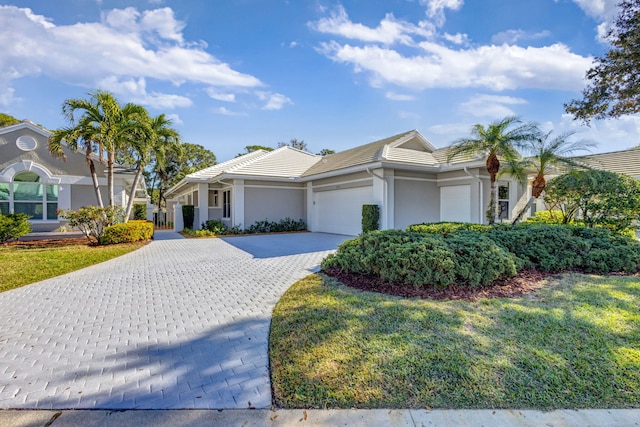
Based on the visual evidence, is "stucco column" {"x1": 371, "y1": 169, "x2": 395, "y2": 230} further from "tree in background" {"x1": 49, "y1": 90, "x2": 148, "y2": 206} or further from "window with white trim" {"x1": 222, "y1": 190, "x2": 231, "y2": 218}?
"tree in background" {"x1": 49, "y1": 90, "x2": 148, "y2": 206}

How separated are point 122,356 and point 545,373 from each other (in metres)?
4.48

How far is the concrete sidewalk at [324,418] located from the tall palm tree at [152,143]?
12.3m

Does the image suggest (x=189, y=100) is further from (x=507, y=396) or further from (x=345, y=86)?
(x=507, y=396)

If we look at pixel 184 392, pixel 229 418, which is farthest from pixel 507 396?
pixel 184 392

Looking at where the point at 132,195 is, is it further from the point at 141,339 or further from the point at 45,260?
the point at 141,339

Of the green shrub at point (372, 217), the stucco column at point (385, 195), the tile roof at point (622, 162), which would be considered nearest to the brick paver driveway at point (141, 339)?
the green shrub at point (372, 217)

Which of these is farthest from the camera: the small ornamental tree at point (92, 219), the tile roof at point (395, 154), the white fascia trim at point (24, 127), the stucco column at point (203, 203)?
the stucco column at point (203, 203)

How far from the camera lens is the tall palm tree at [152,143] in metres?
12.8

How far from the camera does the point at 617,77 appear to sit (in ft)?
33.6

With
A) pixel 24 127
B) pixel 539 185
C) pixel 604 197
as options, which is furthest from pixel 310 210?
pixel 24 127

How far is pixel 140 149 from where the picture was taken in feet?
42.0

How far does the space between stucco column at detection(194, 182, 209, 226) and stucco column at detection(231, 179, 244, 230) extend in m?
2.48

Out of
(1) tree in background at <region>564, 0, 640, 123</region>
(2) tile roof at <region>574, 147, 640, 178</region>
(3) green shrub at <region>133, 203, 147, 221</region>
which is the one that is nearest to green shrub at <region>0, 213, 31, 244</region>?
(3) green shrub at <region>133, 203, 147, 221</region>

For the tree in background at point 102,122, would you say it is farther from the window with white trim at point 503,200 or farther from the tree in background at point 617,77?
the tree in background at point 617,77
